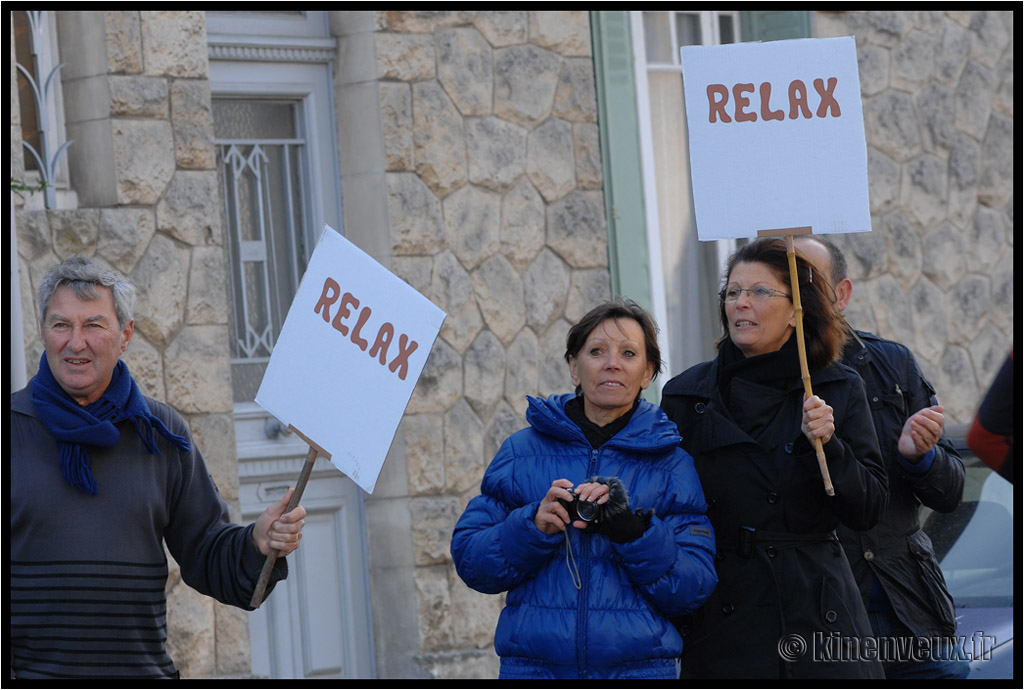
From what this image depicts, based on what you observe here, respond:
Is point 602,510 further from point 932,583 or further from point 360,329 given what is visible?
point 932,583

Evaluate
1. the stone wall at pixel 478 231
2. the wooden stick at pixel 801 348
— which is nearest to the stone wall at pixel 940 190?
the stone wall at pixel 478 231

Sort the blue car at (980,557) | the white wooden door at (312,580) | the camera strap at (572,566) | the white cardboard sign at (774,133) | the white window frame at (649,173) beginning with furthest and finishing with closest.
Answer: the white window frame at (649,173) < the white wooden door at (312,580) < the blue car at (980,557) < the white cardboard sign at (774,133) < the camera strap at (572,566)

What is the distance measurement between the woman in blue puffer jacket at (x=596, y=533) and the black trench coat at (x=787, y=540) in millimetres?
111

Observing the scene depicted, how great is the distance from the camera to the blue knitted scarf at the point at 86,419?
147 inches

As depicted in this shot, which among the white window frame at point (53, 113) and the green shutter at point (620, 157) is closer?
the white window frame at point (53, 113)

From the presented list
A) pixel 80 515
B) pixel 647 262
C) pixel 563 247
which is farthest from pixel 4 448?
pixel 647 262

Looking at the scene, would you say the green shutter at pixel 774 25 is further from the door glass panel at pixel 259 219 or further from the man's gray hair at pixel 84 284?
the man's gray hair at pixel 84 284

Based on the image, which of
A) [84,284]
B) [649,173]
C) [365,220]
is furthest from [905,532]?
[649,173]

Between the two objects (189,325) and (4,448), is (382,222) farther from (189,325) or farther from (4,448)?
(4,448)

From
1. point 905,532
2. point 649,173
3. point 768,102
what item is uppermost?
point 649,173

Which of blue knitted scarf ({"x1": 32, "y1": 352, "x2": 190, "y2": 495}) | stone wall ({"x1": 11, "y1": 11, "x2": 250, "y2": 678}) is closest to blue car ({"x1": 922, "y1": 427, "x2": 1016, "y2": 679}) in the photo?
blue knitted scarf ({"x1": 32, "y1": 352, "x2": 190, "y2": 495})

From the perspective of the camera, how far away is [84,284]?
3881mm

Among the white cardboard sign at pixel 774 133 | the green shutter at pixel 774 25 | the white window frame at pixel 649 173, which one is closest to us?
the white cardboard sign at pixel 774 133

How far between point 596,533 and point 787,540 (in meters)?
0.52
